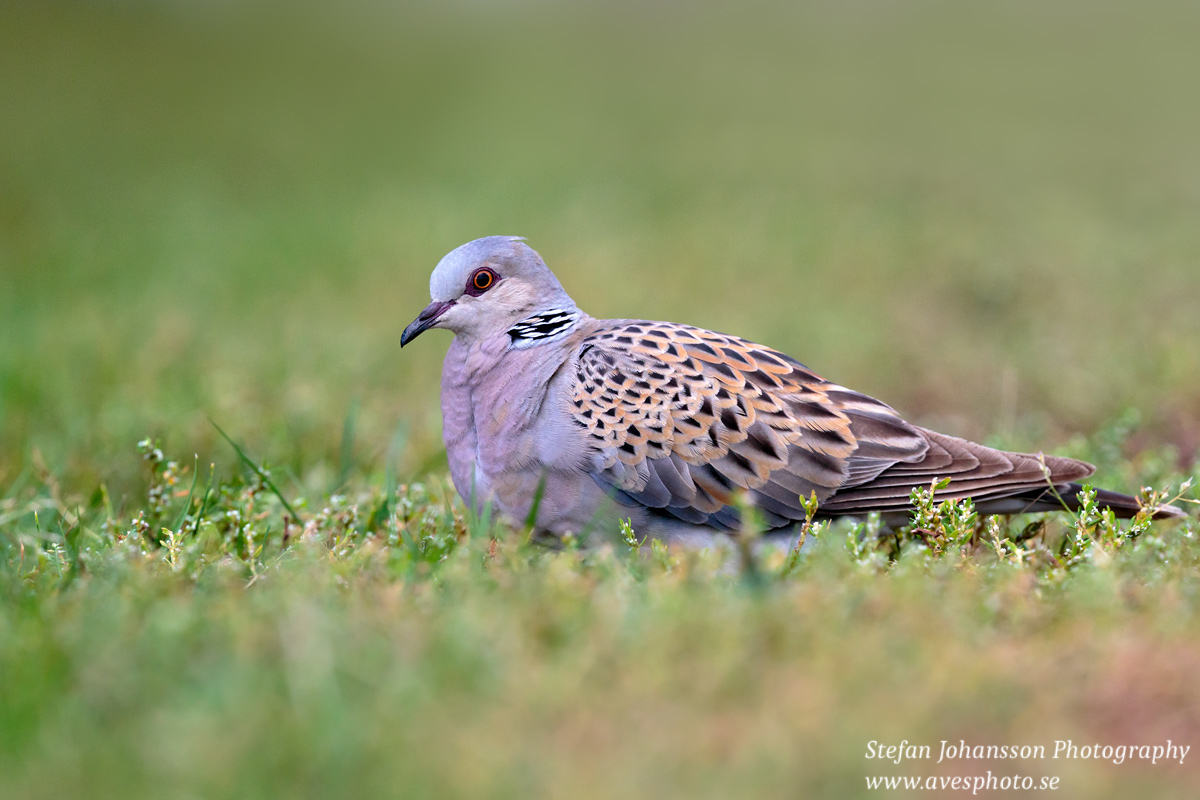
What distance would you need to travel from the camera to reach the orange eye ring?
480 centimetres

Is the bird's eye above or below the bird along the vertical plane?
above

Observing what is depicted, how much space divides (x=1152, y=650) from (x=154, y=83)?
18781 mm

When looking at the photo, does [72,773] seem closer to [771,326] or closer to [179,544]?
[179,544]

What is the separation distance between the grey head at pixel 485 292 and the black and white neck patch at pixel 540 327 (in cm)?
2

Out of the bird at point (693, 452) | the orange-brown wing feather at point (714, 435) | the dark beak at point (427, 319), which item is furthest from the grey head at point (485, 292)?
the orange-brown wing feather at point (714, 435)

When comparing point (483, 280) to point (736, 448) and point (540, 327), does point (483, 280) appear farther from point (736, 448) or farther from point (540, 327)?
point (736, 448)

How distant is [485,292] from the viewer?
480cm

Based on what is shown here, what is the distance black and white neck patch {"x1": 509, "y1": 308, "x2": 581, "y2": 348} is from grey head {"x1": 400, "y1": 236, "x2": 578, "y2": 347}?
2cm

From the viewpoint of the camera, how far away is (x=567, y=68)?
22734mm

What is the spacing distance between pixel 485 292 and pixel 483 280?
2.0 inches

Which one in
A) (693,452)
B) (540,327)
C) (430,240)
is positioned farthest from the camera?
(430,240)

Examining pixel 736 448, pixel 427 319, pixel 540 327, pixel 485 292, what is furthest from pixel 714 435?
pixel 427 319

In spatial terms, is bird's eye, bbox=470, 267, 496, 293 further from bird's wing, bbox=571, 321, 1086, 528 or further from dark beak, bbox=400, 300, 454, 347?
bird's wing, bbox=571, 321, 1086, 528

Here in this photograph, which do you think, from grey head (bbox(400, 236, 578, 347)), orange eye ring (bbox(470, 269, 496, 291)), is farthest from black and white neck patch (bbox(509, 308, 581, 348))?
orange eye ring (bbox(470, 269, 496, 291))
